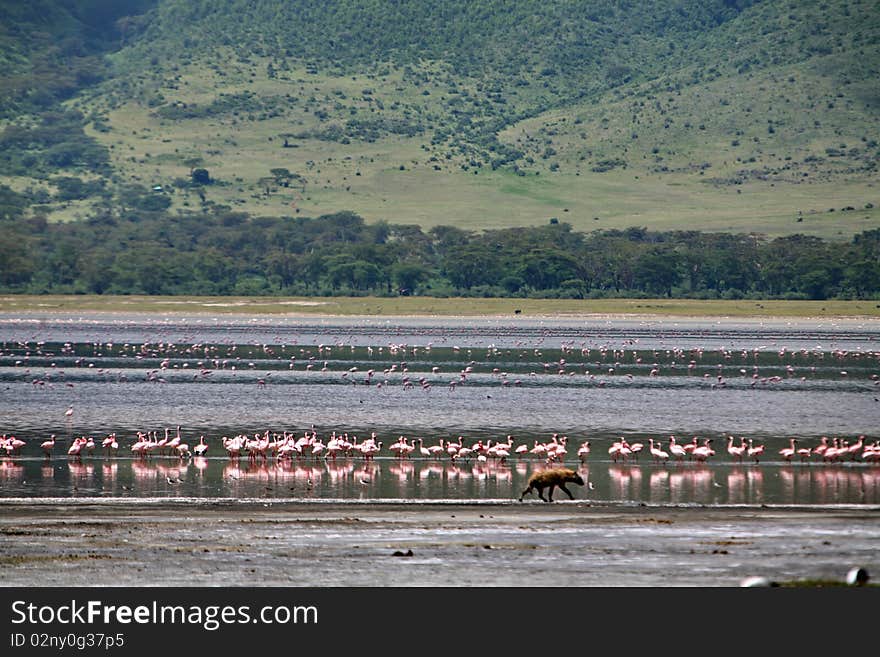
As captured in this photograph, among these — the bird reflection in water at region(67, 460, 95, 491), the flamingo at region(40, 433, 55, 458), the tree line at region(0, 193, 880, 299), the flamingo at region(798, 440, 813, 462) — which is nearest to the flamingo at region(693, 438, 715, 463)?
the flamingo at region(798, 440, 813, 462)

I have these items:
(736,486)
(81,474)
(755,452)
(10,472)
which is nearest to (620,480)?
(736,486)

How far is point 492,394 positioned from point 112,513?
92.1 ft

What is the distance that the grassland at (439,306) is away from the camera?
113m

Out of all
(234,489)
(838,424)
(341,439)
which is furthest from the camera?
(838,424)

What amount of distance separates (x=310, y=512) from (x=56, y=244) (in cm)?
13858

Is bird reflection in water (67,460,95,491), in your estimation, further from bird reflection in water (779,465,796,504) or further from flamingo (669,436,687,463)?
bird reflection in water (779,465,796,504)

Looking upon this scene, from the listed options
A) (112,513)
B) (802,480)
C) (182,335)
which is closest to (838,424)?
(802,480)

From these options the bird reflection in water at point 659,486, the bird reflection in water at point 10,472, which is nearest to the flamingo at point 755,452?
the bird reflection in water at point 659,486

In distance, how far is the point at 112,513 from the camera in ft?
78.9

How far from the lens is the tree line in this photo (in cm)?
12769

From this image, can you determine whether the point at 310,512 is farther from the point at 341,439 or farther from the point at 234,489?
the point at 341,439

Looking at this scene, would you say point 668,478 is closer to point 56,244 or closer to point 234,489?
point 234,489

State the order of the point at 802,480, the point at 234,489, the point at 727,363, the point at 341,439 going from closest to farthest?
the point at 234,489
the point at 802,480
the point at 341,439
the point at 727,363

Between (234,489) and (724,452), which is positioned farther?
(724,452)
